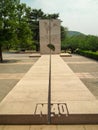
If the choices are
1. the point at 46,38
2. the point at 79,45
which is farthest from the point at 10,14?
the point at 79,45

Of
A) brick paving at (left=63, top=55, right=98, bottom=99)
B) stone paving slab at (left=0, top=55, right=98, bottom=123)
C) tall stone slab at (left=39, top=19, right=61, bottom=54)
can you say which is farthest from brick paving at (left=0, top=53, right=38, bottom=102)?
tall stone slab at (left=39, top=19, right=61, bottom=54)

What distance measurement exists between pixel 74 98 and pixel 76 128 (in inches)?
77.5

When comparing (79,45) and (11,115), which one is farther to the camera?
(79,45)

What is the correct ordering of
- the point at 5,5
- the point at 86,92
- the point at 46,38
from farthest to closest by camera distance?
the point at 46,38, the point at 5,5, the point at 86,92

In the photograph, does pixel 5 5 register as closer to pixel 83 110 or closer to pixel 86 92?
pixel 86 92

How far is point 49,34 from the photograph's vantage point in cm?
4344

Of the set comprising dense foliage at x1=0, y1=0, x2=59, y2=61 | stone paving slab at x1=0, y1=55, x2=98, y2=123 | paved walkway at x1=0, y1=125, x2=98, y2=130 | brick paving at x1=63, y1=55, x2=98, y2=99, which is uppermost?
dense foliage at x1=0, y1=0, x2=59, y2=61

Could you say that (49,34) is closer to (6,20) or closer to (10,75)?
(6,20)

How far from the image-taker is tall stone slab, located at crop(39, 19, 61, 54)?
43.2m

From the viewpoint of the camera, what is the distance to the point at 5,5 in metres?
26.0

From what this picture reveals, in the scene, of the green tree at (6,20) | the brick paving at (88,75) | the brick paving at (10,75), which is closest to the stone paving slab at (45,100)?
the brick paving at (10,75)

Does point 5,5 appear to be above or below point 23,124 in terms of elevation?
above

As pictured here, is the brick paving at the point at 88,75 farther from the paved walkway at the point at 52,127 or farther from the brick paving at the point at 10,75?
the paved walkway at the point at 52,127

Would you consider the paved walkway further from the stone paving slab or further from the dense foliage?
the dense foliage
